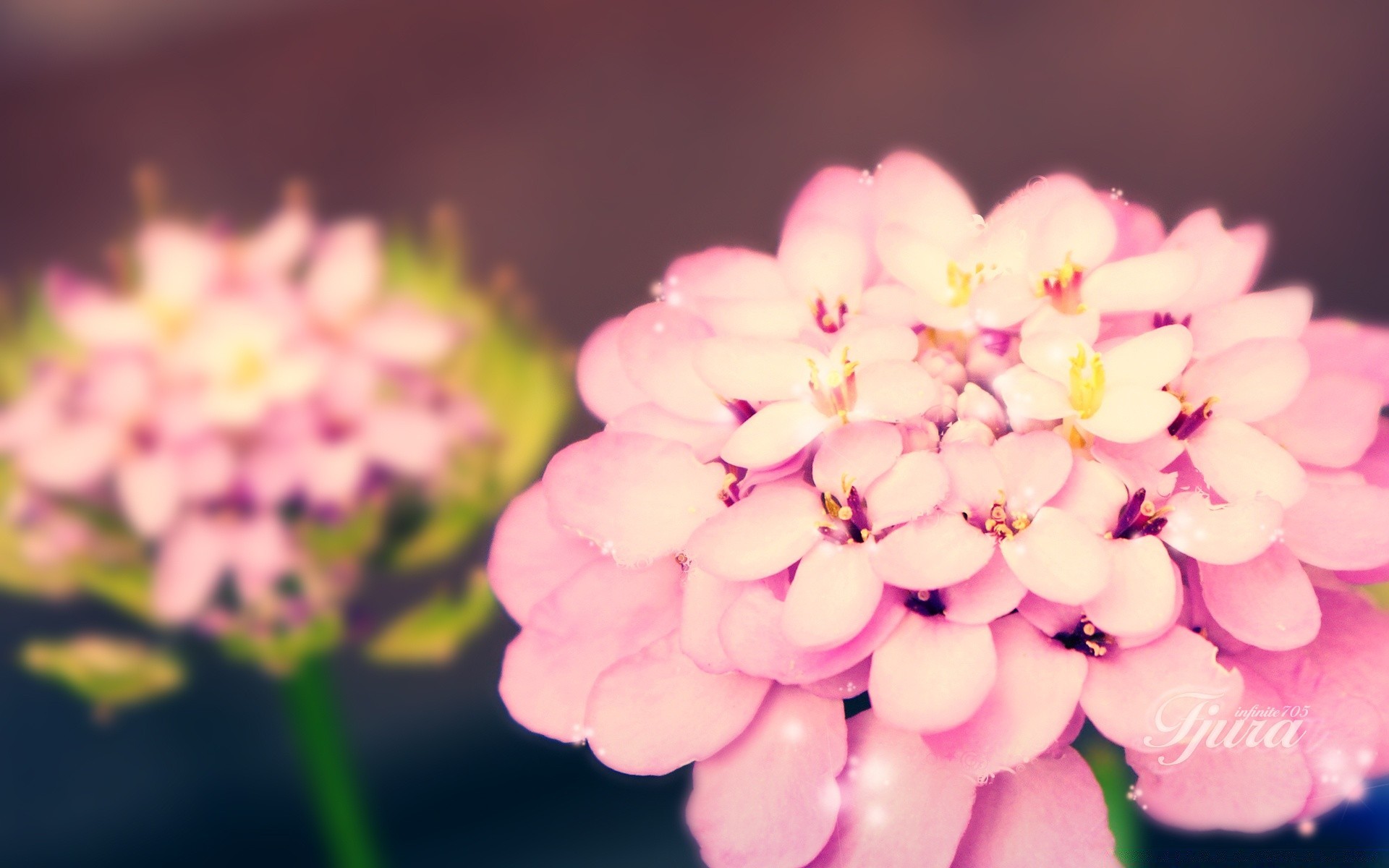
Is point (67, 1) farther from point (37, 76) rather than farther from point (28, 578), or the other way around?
point (28, 578)

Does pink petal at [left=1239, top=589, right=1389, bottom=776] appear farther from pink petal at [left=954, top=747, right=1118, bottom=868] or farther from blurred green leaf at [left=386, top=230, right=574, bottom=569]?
blurred green leaf at [left=386, top=230, right=574, bottom=569]

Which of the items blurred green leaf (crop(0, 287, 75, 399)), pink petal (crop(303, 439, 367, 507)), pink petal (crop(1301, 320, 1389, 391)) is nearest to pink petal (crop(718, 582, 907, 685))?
pink petal (crop(1301, 320, 1389, 391))

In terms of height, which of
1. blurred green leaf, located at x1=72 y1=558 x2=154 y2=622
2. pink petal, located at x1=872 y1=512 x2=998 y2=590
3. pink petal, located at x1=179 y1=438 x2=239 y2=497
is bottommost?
pink petal, located at x1=872 y1=512 x2=998 y2=590

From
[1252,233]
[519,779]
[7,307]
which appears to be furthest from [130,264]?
[1252,233]

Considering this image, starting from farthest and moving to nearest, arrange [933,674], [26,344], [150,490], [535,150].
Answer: [535,150] → [26,344] → [150,490] → [933,674]

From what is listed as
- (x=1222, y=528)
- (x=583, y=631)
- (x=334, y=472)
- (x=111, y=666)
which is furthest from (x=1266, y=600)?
(x=111, y=666)

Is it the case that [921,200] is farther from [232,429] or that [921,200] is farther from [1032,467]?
[232,429]
